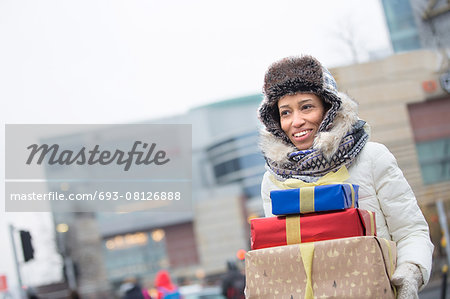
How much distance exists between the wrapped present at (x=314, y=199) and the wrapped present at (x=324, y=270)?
107 mm

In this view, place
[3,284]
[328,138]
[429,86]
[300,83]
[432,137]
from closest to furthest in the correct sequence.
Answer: [328,138] → [300,83] → [429,86] → [432,137] → [3,284]

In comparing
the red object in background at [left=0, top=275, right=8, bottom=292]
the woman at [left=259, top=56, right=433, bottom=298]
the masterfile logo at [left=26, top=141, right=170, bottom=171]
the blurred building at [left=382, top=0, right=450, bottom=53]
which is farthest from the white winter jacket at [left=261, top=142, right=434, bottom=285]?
the red object in background at [left=0, top=275, right=8, bottom=292]

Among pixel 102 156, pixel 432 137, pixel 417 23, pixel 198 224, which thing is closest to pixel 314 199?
pixel 102 156

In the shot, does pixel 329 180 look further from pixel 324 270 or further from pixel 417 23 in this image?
pixel 417 23

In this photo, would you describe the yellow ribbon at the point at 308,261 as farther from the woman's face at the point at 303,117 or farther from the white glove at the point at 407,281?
the woman's face at the point at 303,117

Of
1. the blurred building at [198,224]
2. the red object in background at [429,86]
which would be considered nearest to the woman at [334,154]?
the red object in background at [429,86]

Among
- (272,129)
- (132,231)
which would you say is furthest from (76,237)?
(272,129)

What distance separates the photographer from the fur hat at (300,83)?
8.33 ft

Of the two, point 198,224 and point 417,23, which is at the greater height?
point 417,23

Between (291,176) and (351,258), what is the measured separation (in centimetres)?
46

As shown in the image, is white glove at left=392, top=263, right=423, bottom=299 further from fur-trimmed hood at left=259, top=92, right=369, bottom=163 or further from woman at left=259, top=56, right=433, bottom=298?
fur-trimmed hood at left=259, top=92, right=369, bottom=163

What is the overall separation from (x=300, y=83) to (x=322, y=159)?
325 mm

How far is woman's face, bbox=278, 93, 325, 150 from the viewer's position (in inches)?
101

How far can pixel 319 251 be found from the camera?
2.13 m
